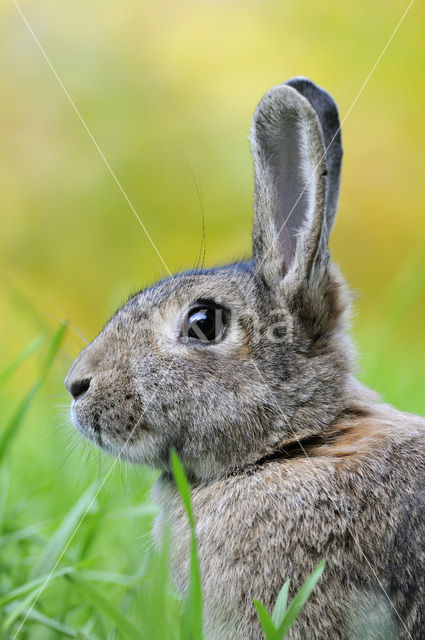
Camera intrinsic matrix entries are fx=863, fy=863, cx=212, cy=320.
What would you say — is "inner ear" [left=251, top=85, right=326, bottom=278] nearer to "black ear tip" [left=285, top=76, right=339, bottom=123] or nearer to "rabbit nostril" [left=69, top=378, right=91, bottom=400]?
"black ear tip" [left=285, top=76, right=339, bottom=123]

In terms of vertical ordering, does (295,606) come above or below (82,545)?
below

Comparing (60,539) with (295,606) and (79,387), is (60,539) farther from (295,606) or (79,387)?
(295,606)

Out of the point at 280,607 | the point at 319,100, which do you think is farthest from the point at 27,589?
the point at 319,100

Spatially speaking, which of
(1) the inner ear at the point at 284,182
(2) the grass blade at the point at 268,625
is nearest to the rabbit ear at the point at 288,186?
(1) the inner ear at the point at 284,182

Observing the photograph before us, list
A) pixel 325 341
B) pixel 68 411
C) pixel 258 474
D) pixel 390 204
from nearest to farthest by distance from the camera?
pixel 258 474, pixel 325 341, pixel 68 411, pixel 390 204

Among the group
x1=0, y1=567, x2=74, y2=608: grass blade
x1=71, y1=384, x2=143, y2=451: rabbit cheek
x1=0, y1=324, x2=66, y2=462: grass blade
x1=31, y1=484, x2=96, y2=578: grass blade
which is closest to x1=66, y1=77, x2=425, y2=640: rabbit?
x1=71, y1=384, x2=143, y2=451: rabbit cheek

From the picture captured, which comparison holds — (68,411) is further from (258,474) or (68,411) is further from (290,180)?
(290,180)

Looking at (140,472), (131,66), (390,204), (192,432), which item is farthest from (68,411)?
(131,66)
